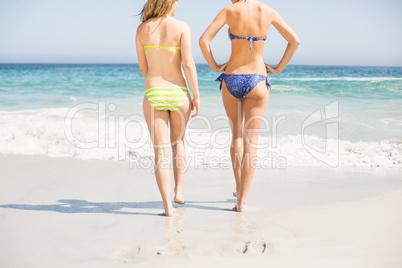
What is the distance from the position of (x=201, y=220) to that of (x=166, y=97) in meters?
1.15

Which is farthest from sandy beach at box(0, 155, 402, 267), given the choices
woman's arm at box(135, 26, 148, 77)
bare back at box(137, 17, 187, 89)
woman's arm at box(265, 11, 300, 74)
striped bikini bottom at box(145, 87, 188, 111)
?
woman's arm at box(265, 11, 300, 74)

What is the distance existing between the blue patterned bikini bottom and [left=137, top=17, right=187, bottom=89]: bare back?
1.42ft

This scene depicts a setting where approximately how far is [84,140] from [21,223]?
136 inches

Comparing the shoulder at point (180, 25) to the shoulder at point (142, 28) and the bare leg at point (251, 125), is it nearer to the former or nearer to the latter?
the shoulder at point (142, 28)

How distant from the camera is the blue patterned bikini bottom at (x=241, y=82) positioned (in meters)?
3.42

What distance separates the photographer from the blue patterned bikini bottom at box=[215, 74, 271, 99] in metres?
3.42

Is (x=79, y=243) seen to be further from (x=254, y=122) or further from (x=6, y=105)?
(x=6, y=105)

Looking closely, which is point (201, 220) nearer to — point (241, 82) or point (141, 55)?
point (241, 82)

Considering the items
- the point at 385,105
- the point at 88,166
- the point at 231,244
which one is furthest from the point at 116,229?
the point at 385,105

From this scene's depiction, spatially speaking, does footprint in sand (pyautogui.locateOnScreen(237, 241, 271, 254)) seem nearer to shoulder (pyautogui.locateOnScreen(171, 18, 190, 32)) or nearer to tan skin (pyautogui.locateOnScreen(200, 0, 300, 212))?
tan skin (pyautogui.locateOnScreen(200, 0, 300, 212))

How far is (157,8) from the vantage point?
3258 millimetres

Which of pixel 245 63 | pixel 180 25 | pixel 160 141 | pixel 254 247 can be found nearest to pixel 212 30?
pixel 180 25

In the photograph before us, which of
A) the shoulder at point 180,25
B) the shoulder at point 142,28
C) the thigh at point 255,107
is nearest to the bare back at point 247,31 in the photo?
the thigh at point 255,107

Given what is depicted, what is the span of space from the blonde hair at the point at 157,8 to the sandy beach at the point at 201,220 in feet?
5.99
